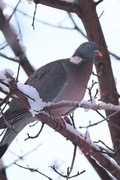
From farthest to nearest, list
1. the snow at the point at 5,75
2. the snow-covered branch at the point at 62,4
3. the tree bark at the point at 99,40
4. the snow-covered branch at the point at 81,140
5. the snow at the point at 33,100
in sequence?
1. the snow-covered branch at the point at 62,4
2. the tree bark at the point at 99,40
3. the snow-covered branch at the point at 81,140
4. the snow at the point at 33,100
5. the snow at the point at 5,75

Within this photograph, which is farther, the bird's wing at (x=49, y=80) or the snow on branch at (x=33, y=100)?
the bird's wing at (x=49, y=80)

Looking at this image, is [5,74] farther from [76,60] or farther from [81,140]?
[76,60]

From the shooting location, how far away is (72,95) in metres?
3.50

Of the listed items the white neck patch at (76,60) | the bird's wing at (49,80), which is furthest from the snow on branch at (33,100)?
the white neck patch at (76,60)

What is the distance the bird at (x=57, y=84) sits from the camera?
330 centimetres

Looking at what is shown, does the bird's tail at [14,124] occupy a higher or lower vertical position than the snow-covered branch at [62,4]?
lower

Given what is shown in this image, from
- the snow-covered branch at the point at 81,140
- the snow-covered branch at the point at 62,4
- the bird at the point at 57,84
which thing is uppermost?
the snow-covered branch at the point at 62,4

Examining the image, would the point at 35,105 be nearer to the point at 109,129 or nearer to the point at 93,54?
the point at 109,129

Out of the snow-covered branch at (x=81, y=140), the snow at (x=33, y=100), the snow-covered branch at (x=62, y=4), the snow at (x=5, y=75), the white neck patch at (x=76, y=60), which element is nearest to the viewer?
the snow at (x=5, y=75)

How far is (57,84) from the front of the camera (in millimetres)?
3555

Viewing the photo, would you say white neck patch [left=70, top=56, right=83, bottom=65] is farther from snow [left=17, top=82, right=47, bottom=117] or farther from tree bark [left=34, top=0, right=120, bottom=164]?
snow [left=17, top=82, right=47, bottom=117]

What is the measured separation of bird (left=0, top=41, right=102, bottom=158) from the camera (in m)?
3.30

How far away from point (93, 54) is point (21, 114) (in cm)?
93

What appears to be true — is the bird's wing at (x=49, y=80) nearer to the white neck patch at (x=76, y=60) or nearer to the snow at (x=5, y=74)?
the white neck patch at (x=76, y=60)
